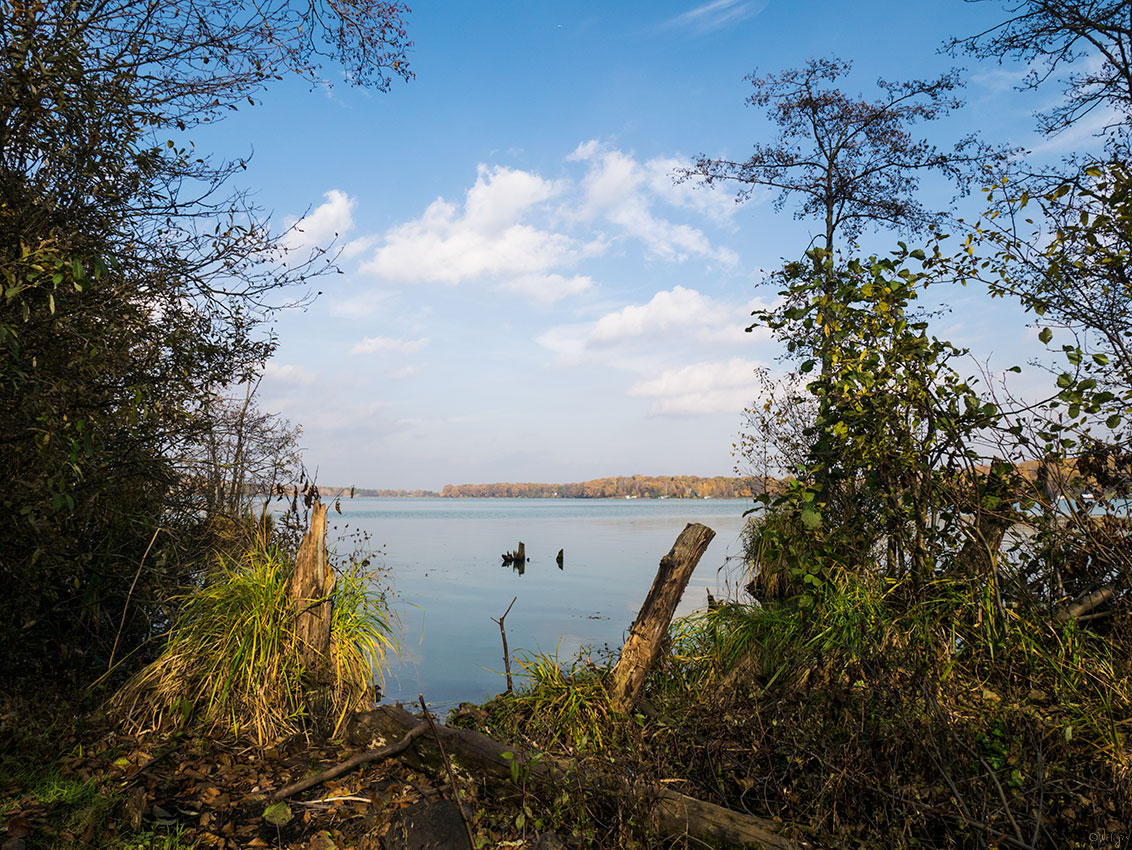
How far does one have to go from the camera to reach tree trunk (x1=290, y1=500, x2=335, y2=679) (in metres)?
4.92

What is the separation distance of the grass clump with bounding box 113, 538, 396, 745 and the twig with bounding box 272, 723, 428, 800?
698 mm

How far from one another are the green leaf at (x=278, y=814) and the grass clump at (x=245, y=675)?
1173 millimetres

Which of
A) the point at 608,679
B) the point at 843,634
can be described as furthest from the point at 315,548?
the point at 843,634

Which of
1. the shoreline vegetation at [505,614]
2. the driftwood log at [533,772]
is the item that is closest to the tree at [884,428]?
the shoreline vegetation at [505,614]

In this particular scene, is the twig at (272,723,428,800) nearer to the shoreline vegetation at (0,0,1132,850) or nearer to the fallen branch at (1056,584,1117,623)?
the shoreline vegetation at (0,0,1132,850)

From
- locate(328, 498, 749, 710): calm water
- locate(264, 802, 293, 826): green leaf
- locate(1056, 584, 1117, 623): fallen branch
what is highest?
locate(1056, 584, 1117, 623): fallen branch

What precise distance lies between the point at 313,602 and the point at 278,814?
170 centimetres

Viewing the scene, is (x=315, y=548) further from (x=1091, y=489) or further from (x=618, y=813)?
(x=1091, y=489)

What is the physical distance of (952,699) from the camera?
14.6 feet

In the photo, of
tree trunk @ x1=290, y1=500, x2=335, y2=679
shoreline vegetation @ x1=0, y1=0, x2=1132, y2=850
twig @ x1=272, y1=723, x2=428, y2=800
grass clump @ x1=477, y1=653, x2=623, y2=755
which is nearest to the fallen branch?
shoreline vegetation @ x1=0, y1=0, x2=1132, y2=850

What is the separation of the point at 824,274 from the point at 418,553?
18.0 meters

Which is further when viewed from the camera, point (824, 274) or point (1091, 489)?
point (824, 274)

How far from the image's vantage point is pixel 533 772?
149 inches

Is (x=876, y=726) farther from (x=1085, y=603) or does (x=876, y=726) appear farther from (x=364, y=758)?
(x=364, y=758)
